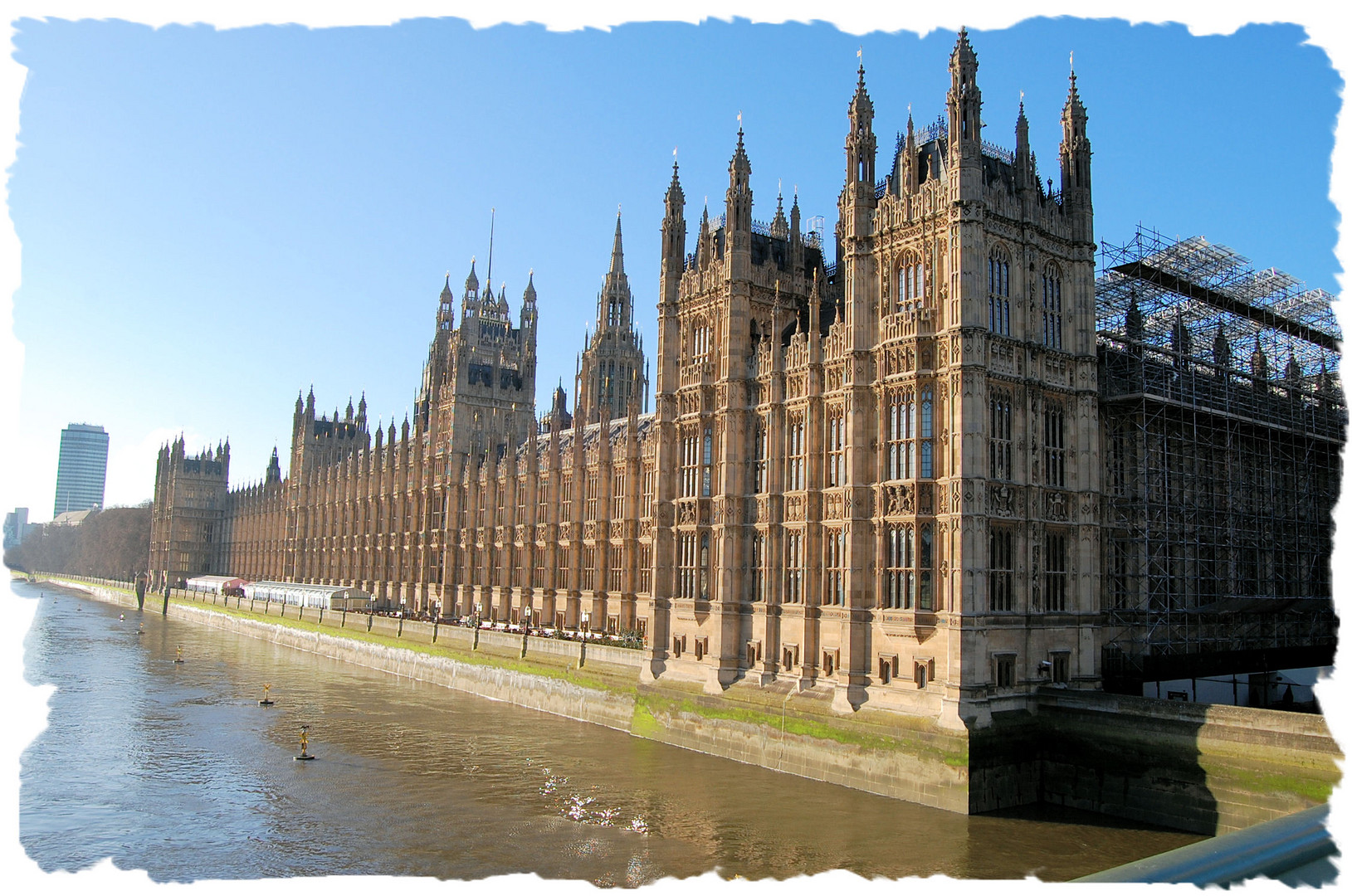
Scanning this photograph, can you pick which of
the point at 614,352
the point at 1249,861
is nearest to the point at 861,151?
the point at 1249,861

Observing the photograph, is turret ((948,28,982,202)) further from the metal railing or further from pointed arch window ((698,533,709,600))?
the metal railing

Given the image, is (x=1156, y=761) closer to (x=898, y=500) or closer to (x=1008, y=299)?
(x=898, y=500)

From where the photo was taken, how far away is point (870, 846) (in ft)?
99.3

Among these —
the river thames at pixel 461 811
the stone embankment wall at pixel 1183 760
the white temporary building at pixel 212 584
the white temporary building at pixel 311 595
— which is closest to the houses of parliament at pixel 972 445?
the stone embankment wall at pixel 1183 760

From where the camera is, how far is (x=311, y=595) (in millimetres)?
111000

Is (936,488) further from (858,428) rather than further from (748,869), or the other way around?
(748,869)

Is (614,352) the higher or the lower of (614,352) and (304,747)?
the higher

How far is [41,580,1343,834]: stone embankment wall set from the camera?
2970 cm

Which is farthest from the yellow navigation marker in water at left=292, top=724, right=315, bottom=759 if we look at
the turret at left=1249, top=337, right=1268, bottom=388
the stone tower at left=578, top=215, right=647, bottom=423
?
the stone tower at left=578, top=215, right=647, bottom=423

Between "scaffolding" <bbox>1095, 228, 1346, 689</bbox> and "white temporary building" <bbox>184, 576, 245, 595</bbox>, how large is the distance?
12872cm

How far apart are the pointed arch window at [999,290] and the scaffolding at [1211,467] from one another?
22.0 feet

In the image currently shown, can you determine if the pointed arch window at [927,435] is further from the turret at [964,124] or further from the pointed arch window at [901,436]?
the turret at [964,124]

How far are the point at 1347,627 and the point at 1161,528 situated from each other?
3543 centimetres

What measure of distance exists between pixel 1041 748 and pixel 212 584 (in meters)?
145
